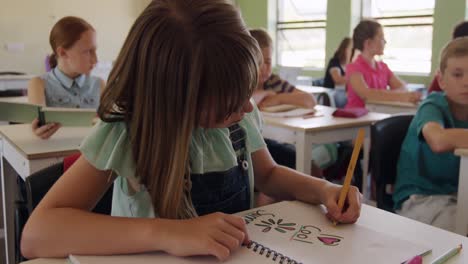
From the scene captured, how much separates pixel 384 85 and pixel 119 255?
361cm

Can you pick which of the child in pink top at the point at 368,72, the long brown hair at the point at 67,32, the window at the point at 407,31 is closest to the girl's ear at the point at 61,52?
the long brown hair at the point at 67,32

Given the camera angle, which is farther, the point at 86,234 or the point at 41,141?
the point at 41,141

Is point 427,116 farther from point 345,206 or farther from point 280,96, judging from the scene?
point 280,96

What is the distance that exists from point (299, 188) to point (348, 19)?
5271mm

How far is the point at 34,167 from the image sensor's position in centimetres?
160

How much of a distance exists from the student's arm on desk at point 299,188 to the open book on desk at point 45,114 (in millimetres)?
762

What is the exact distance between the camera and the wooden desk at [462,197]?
5.13 feet

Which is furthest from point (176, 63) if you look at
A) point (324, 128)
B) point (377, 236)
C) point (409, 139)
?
point (324, 128)

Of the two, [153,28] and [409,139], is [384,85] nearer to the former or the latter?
[409,139]

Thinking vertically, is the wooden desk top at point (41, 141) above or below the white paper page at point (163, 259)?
below

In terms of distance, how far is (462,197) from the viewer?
158cm

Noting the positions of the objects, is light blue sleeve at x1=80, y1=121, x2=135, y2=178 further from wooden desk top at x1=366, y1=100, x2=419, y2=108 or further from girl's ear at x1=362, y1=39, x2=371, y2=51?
girl's ear at x1=362, y1=39, x2=371, y2=51

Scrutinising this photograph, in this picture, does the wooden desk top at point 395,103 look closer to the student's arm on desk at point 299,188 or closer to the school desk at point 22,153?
the school desk at point 22,153

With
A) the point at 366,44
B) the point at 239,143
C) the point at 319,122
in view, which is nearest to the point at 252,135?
the point at 239,143
